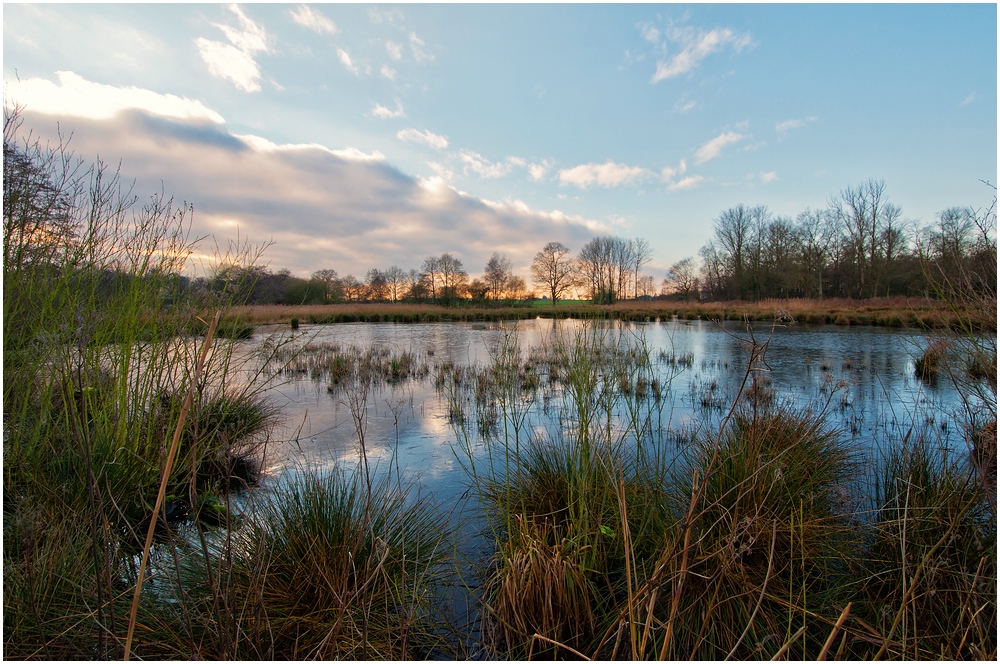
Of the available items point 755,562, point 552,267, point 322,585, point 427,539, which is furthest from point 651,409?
point 552,267

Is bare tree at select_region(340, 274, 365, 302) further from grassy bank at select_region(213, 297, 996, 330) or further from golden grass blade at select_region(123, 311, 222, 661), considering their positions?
golden grass blade at select_region(123, 311, 222, 661)

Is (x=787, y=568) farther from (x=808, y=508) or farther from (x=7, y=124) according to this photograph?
(x=7, y=124)

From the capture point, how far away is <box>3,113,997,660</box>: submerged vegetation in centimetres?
201

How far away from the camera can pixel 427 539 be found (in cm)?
312

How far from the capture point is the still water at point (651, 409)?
15.9ft

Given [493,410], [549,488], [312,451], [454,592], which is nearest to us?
[454,592]

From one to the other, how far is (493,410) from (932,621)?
17.2 ft

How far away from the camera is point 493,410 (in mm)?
6996

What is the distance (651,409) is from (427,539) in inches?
129

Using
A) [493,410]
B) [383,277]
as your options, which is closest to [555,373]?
[493,410]

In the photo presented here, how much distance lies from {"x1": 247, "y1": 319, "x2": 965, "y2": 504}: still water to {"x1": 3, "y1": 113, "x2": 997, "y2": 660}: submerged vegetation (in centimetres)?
54

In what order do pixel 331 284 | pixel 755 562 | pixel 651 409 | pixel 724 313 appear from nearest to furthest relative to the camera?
pixel 755 562
pixel 651 409
pixel 724 313
pixel 331 284

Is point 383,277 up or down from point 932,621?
up

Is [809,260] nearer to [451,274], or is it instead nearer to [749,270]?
[749,270]
